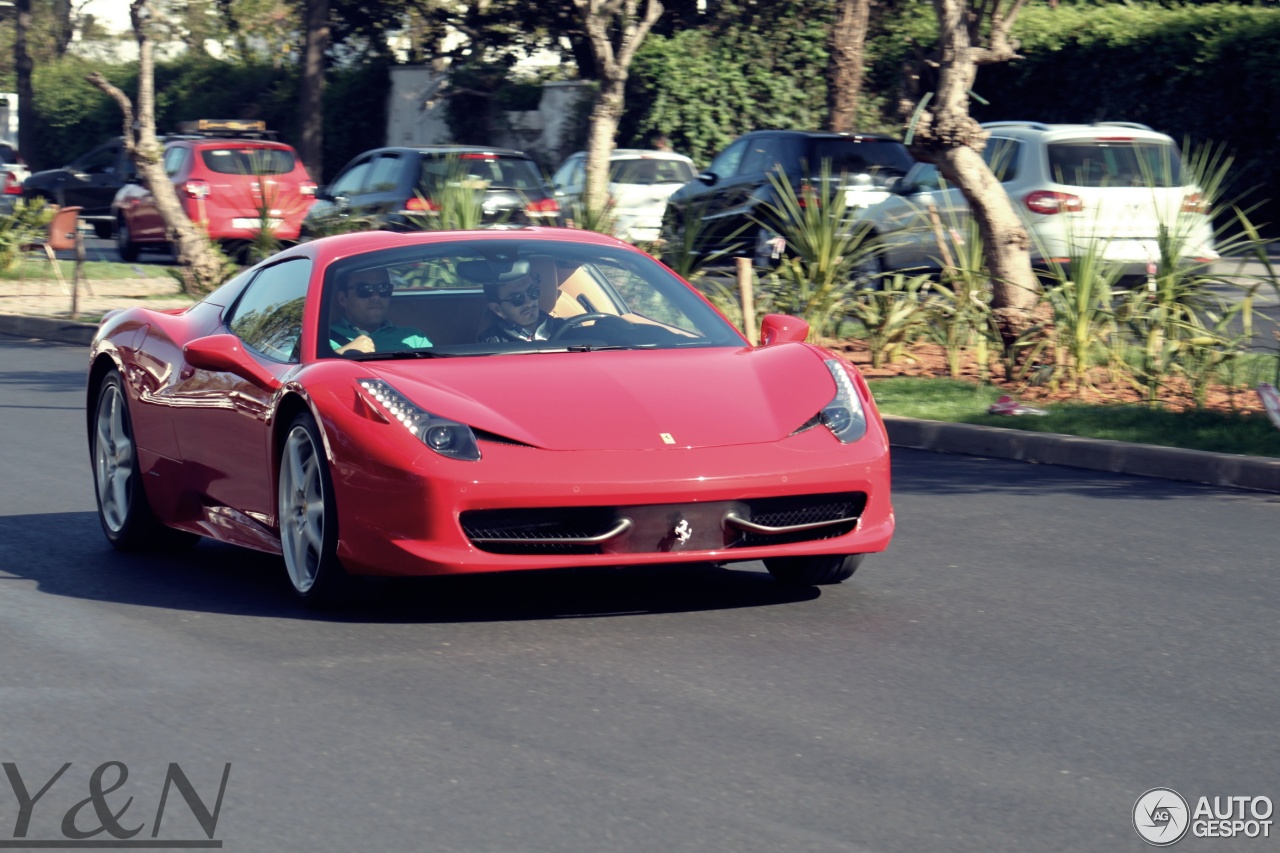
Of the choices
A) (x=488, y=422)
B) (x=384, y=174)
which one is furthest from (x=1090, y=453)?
(x=384, y=174)

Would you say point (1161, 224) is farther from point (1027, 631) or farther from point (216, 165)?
point (216, 165)

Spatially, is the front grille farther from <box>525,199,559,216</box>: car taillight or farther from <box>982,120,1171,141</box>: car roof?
<box>525,199,559,216</box>: car taillight

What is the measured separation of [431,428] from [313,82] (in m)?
35.3

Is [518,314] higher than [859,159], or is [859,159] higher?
[518,314]

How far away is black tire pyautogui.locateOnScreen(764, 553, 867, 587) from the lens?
7125mm

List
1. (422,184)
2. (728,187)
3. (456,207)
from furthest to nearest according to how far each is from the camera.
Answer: (728,187) → (422,184) → (456,207)

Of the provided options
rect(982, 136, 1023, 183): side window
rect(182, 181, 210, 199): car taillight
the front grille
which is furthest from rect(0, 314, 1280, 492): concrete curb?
rect(182, 181, 210, 199): car taillight

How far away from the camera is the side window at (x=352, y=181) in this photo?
2241 cm

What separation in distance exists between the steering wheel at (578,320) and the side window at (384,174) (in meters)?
14.4

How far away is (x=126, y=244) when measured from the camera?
27.9m

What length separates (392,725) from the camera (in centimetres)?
528

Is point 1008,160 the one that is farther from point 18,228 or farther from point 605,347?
point 18,228

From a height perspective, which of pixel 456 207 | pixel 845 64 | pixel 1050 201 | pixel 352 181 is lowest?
pixel 352 181

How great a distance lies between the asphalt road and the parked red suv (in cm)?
1811
